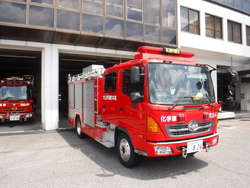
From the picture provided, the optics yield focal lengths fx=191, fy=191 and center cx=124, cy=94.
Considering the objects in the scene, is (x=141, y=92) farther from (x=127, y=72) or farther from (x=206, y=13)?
(x=206, y=13)

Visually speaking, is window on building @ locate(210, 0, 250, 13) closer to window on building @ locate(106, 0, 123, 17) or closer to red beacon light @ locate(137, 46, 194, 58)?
window on building @ locate(106, 0, 123, 17)

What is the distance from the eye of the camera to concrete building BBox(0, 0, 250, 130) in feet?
27.8

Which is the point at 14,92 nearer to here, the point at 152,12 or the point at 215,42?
the point at 152,12

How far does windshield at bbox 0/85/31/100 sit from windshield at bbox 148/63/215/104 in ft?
30.5

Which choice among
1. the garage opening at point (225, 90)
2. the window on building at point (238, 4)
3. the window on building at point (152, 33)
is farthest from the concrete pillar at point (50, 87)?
the garage opening at point (225, 90)

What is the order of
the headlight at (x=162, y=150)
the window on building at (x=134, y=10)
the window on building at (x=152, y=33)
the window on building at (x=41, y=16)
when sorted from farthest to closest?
the window on building at (x=152, y=33), the window on building at (x=134, y=10), the window on building at (x=41, y=16), the headlight at (x=162, y=150)

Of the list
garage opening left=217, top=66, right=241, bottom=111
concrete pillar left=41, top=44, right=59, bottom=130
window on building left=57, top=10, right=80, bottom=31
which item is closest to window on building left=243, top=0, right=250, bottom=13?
garage opening left=217, top=66, right=241, bottom=111

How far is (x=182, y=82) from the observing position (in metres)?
3.95

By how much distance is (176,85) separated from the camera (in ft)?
12.7

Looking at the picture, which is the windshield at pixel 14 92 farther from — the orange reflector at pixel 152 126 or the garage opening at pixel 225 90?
the garage opening at pixel 225 90

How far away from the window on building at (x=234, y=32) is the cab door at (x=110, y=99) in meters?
13.8

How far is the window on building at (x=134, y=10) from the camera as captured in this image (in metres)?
10.4

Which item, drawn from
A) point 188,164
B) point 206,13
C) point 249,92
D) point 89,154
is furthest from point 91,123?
point 249,92

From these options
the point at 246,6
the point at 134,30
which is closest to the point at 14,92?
the point at 134,30
